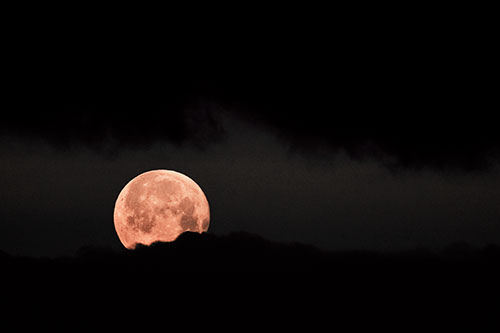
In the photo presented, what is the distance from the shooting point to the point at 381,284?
127 feet

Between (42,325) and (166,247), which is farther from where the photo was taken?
(166,247)

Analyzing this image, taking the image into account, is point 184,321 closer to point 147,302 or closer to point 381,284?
point 147,302

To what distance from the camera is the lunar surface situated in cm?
3562

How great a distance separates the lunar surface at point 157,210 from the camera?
35.6 metres

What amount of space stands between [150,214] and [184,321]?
279 inches

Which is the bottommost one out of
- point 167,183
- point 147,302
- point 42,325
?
point 42,325

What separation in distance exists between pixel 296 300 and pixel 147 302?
396 inches

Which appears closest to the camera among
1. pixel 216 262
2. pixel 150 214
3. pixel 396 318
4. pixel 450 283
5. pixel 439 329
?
pixel 439 329

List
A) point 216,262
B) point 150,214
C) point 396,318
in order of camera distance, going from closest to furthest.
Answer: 1. point 396,318
2. point 150,214
3. point 216,262

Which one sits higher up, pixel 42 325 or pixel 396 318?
pixel 396 318

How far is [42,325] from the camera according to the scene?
31.1 metres

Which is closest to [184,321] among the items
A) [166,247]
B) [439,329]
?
[166,247]

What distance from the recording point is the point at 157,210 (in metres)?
35.6

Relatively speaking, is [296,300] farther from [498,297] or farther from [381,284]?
[498,297]
